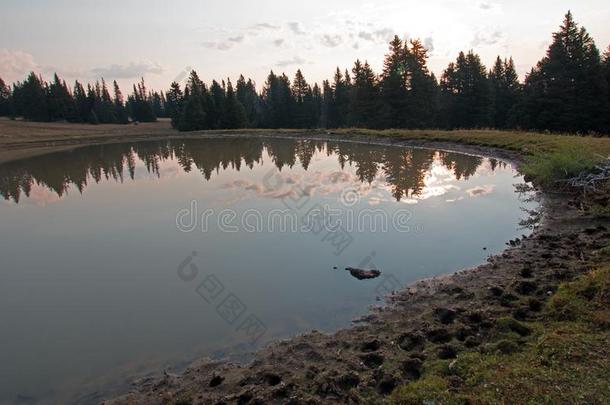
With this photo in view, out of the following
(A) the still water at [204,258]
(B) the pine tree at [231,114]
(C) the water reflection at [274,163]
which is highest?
(B) the pine tree at [231,114]

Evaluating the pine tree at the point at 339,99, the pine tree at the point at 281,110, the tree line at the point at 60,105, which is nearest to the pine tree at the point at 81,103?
the tree line at the point at 60,105

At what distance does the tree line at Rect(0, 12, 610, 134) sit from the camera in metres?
39.7

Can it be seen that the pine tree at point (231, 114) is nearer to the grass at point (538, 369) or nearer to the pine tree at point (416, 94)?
the pine tree at point (416, 94)

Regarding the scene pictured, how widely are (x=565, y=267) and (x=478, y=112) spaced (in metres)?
52.7

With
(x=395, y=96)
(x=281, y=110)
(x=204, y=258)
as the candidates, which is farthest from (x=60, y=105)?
(x=204, y=258)

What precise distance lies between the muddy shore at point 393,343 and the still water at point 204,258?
1.99ft

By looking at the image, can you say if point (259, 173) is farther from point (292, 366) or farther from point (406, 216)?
point (292, 366)

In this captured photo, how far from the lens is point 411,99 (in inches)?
2106

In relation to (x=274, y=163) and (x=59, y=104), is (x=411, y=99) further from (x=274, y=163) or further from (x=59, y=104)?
(x=59, y=104)

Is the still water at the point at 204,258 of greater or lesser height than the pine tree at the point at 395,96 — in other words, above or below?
below

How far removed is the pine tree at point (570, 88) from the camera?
38.8m

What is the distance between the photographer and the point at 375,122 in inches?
2173

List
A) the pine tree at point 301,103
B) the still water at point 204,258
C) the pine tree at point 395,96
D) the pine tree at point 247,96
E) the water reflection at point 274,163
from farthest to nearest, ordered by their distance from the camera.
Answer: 1. the pine tree at point 247,96
2. the pine tree at point 301,103
3. the pine tree at point 395,96
4. the water reflection at point 274,163
5. the still water at point 204,258

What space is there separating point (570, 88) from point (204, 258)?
42229mm
